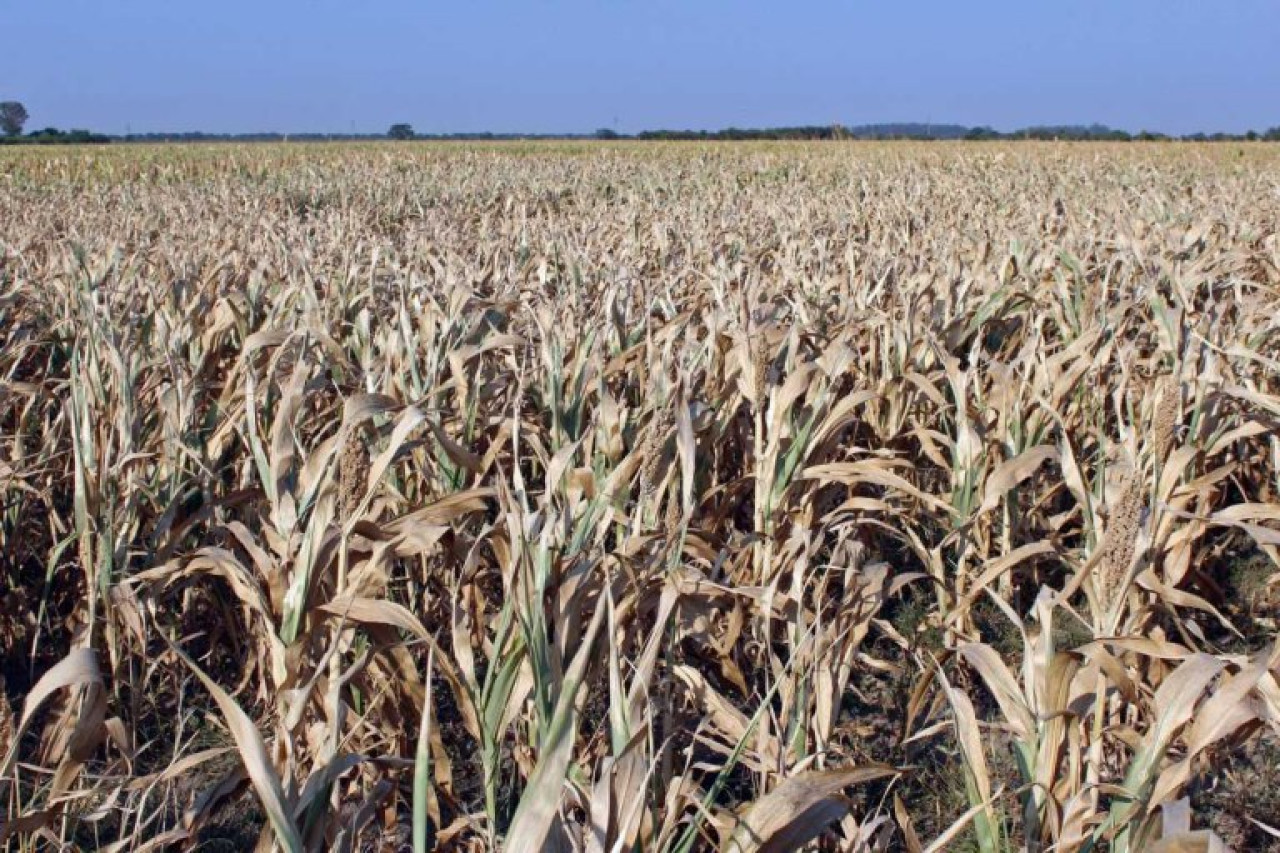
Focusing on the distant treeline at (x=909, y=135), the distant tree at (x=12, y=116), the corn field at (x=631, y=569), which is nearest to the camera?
the corn field at (x=631, y=569)

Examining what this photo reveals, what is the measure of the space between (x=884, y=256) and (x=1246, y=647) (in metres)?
2.85

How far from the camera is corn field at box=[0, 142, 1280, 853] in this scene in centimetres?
172

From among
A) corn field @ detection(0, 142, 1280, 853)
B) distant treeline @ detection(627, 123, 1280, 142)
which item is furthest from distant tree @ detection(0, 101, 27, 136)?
corn field @ detection(0, 142, 1280, 853)

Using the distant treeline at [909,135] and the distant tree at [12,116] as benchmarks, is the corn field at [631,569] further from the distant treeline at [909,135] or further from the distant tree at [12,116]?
the distant tree at [12,116]

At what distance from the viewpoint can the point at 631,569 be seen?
2.28 metres

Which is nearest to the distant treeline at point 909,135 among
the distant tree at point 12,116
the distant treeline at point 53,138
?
the distant treeline at point 53,138

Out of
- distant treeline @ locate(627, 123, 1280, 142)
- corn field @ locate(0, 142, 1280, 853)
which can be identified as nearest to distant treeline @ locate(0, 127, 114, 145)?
distant treeline @ locate(627, 123, 1280, 142)

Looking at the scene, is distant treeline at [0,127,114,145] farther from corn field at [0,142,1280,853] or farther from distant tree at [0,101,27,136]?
corn field at [0,142,1280,853]

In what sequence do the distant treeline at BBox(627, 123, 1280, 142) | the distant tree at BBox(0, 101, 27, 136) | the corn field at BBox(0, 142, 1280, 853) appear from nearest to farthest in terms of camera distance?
the corn field at BBox(0, 142, 1280, 853), the distant treeline at BBox(627, 123, 1280, 142), the distant tree at BBox(0, 101, 27, 136)

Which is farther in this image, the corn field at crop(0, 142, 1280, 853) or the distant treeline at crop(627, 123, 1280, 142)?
the distant treeline at crop(627, 123, 1280, 142)

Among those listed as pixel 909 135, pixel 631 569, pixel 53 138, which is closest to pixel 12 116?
pixel 53 138

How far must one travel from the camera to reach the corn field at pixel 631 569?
1719 millimetres

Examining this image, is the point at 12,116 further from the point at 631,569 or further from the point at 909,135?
the point at 631,569

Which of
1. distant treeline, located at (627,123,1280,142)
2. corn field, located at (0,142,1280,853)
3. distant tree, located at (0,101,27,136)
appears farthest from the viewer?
distant tree, located at (0,101,27,136)
